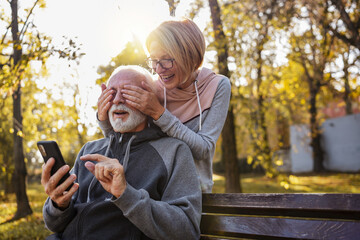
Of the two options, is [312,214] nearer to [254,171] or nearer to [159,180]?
[159,180]

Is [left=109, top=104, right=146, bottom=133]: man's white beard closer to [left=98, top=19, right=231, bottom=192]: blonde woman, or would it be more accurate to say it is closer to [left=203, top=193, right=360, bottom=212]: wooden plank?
[left=98, top=19, right=231, bottom=192]: blonde woman

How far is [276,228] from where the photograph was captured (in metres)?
2.07

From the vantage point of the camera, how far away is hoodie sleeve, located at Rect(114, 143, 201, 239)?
1.85m

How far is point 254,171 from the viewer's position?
97.3ft

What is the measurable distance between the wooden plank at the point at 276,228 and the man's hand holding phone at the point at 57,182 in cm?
87

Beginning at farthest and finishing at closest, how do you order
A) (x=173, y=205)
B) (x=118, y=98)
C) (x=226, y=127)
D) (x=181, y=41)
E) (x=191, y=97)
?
(x=226, y=127) < (x=191, y=97) < (x=181, y=41) < (x=118, y=98) < (x=173, y=205)

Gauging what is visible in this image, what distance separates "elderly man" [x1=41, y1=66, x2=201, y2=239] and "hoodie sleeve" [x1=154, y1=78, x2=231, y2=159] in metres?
0.06

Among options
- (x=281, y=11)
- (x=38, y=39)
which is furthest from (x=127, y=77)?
(x=281, y=11)

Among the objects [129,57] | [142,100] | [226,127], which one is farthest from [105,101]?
[226,127]

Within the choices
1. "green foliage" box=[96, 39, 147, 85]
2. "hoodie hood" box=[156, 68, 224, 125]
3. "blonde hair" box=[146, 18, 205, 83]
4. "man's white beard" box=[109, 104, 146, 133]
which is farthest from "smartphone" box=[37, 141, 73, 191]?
"green foliage" box=[96, 39, 147, 85]

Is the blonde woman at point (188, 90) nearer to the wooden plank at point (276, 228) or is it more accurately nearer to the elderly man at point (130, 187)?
the elderly man at point (130, 187)

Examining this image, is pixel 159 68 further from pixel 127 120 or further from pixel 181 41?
pixel 127 120

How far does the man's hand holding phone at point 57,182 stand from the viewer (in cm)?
208

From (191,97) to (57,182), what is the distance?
1.01 metres
